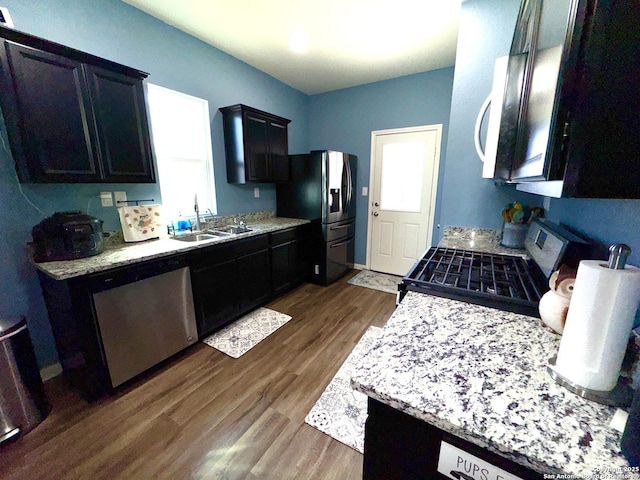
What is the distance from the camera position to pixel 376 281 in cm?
371

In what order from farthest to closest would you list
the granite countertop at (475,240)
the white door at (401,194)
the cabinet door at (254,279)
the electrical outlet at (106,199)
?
the white door at (401,194), the cabinet door at (254,279), the electrical outlet at (106,199), the granite countertop at (475,240)

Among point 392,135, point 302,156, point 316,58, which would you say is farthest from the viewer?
point 392,135

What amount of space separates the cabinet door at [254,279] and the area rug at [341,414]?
1.24 m

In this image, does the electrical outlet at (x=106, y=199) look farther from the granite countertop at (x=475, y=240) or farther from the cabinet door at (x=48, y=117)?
the granite countertop at (x=475, y=240)

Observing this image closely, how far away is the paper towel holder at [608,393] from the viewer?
1.67 feet

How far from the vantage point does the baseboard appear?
1.83 meters

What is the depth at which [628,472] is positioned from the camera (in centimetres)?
39

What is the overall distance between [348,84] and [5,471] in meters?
4.68

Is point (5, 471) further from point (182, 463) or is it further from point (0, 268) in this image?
point (0, 268)

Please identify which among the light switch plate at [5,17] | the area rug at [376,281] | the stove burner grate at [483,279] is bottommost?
the area rug at [376,281]

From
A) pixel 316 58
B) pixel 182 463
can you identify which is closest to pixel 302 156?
pixel 316 58

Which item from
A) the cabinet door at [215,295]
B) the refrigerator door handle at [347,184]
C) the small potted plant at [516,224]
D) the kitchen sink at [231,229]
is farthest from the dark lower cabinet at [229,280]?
the small potted plant at [516,224]

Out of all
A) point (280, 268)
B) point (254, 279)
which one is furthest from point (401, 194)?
point (254, 279)

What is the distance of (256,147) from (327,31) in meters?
1.35
